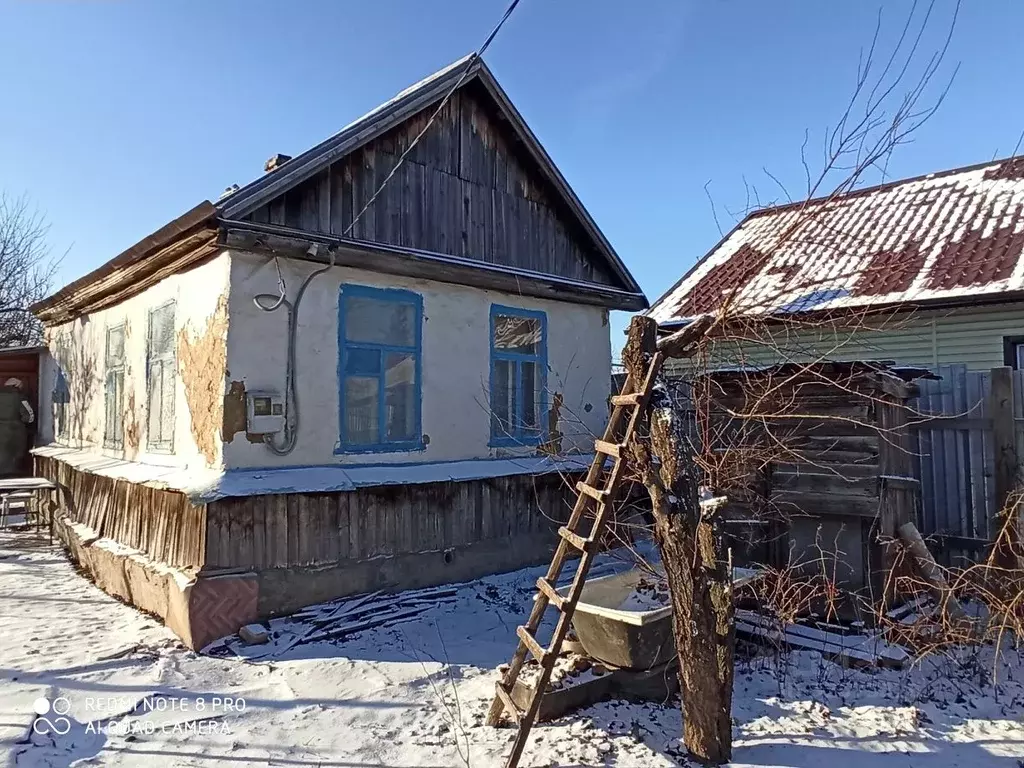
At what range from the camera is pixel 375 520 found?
670cm

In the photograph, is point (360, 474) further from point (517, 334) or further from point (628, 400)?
point (628, 400)

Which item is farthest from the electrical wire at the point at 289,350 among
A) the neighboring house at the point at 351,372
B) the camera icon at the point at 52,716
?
the camera icon at the point at 52,716

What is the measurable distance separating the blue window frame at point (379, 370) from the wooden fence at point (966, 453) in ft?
16.1

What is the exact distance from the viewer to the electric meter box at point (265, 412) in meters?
5.96

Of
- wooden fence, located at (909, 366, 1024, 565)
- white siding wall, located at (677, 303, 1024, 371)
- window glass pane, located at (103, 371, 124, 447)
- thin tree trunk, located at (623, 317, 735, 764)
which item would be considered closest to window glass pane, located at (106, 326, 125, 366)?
window glass pane, located at (103, 371, 124, 447)

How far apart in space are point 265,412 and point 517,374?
333 centimetres

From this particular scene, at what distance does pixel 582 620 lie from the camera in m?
4.61

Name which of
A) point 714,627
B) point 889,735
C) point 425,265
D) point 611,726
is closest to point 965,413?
point 889,735

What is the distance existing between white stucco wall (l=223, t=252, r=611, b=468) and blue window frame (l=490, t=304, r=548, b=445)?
115mm

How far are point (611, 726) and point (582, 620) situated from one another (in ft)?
2.20

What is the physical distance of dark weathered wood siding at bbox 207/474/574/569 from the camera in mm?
5859

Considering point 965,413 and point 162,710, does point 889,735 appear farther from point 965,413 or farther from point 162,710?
point 162,710

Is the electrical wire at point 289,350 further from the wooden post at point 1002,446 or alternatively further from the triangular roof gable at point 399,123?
the wooden post at point 1002,446

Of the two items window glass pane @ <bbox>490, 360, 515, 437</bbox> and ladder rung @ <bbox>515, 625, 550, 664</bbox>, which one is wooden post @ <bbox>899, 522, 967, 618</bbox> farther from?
window glass pane @ <bbox>490, 360, 515, 437</bbox>
